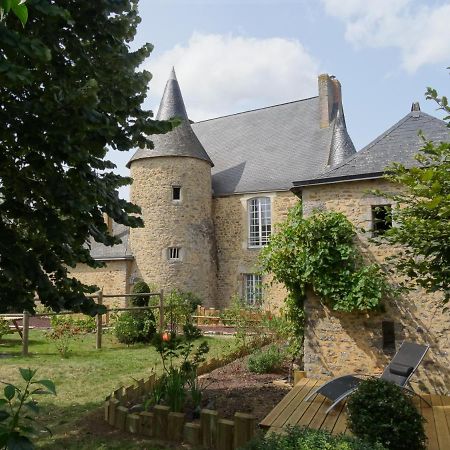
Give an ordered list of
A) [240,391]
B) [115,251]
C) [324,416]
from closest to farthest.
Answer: [324,416], [240,391], [115,251]

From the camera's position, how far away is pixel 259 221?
19.3 meters

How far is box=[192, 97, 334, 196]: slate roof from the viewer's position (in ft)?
63.5

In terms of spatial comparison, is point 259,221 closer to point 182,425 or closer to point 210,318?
point 210,318

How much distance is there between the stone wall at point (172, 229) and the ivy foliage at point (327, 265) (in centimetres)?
1047

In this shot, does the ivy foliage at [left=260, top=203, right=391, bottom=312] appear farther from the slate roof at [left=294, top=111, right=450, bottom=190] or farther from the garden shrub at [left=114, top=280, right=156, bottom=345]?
the garden shrub at [left=114, top=280, right=156, bottom=345]

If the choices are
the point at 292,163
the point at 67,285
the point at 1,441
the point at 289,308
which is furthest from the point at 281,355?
the point at 292,163

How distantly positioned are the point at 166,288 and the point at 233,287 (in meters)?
2.93

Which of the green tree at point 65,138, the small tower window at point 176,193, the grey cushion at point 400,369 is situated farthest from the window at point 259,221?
the green tree at point 65,138

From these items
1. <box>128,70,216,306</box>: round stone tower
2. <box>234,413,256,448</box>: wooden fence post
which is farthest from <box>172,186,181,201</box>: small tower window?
<box>234,413,256,448</box>: wooden fence post

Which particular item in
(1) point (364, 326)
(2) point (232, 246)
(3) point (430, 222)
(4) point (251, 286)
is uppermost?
(2) point (232, 246)

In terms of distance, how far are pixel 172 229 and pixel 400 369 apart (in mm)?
13548

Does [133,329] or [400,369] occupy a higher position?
[400,369]

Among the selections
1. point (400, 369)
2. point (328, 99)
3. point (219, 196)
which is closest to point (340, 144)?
point (328, 99)

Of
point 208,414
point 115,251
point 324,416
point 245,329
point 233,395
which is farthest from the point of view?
point 115,251
